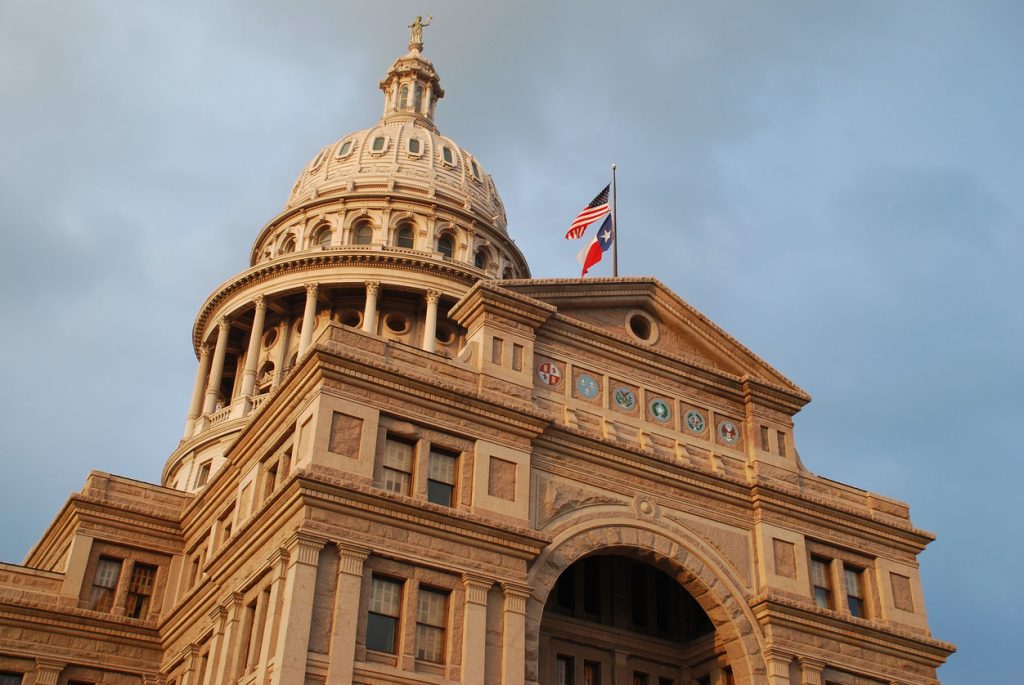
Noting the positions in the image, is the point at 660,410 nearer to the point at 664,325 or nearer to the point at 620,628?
the point at 664,325

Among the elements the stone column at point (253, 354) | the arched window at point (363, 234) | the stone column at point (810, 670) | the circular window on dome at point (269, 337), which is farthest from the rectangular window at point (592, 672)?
the arched window at point (363, 234)

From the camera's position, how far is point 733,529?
123 ft

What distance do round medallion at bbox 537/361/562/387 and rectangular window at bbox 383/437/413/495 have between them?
5.45 meters

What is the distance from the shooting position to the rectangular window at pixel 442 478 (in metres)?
32.6

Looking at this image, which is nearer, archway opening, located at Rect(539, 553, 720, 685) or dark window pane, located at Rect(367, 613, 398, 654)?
dark window pane, located at Rect(367, 613, 398, 654)

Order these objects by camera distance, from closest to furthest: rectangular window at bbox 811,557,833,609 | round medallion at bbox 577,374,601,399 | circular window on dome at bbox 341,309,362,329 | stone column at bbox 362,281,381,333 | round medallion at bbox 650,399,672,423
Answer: round medallion at bbox 577,374,601,399
rectangular window at bbox 811,557,833,609
round medallion at bbox 650,399,672,423
stone column at bbox 362,281,381,333
circular window on dome at bbox 341,309,362,329

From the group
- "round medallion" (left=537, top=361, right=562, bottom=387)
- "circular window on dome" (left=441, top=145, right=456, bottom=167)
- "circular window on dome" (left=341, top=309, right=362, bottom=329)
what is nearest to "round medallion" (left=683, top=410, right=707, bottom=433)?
"round medallion" (left=537, top=361, right=562, bottom=387)

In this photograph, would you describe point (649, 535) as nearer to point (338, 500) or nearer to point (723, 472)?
point (723, 472)

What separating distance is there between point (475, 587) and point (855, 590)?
14.4 m

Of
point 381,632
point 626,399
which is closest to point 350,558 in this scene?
point 381,632

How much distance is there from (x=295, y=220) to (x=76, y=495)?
34.1m

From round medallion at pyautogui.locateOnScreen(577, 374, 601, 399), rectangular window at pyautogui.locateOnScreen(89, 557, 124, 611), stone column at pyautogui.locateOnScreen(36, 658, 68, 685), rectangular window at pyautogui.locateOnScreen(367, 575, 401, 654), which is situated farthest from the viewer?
rectangular window at pyautogui.locateOnScreen(89, 557, 124, 611)

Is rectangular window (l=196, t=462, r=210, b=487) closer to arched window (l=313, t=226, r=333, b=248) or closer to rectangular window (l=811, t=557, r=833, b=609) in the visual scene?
arched window (l=313, t=226, r=333, b=248)

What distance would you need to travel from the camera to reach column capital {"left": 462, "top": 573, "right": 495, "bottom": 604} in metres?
31.1
